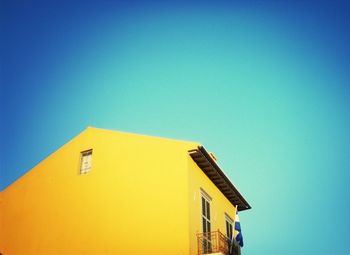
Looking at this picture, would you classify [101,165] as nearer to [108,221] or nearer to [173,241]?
[108,221]

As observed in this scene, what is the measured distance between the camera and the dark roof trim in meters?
17.5

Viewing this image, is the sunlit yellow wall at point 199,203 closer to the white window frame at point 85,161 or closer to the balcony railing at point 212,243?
the balcony railing at point 212,243

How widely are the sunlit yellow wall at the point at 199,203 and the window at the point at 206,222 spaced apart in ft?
0.99

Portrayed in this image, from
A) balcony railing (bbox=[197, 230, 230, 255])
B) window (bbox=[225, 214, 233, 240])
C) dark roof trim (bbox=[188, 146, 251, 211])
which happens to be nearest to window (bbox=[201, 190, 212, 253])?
balcony railing (bbox=[197, 230, 230, 255])

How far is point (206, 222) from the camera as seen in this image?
59.1 feet

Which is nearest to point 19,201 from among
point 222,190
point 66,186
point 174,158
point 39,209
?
point 39,209

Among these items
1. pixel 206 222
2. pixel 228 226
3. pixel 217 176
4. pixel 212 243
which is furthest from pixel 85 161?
pixel 228 226

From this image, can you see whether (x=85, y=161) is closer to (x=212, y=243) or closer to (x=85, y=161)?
(x=85, y=161)

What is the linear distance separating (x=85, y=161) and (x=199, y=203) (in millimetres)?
6054

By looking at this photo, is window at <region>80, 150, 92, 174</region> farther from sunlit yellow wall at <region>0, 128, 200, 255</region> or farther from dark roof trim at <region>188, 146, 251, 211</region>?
dark roof trim at <region>188, 146, 251, 211</region>

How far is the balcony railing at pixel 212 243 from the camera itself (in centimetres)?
1642

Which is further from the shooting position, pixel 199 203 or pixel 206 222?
pixel 206 222

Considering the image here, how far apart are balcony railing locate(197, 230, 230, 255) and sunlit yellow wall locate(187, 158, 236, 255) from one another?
0.30 m

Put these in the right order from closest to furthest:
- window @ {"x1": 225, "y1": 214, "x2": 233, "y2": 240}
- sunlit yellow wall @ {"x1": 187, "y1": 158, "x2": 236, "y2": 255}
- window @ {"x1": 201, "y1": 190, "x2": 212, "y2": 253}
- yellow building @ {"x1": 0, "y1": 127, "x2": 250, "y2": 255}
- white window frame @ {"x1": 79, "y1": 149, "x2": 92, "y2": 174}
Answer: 1. sunlit yellow wall @ {"x1": 187, "y1": 158, "x2": 236, "y2": 255}
2. yellow building @ {"x1": 0, "y1": 127, "x2": 250, "y2": 255}
3. window @ {"x1": 201, "y1": 190, "x2": 212, "y2": 253}
4. white window frame @ {"x1": 79, "y1": 149, "x2": 92, "y2": 174}
5. window @ {"x1": 225, "y1": 214, "x2": 233, "y2": 240}
